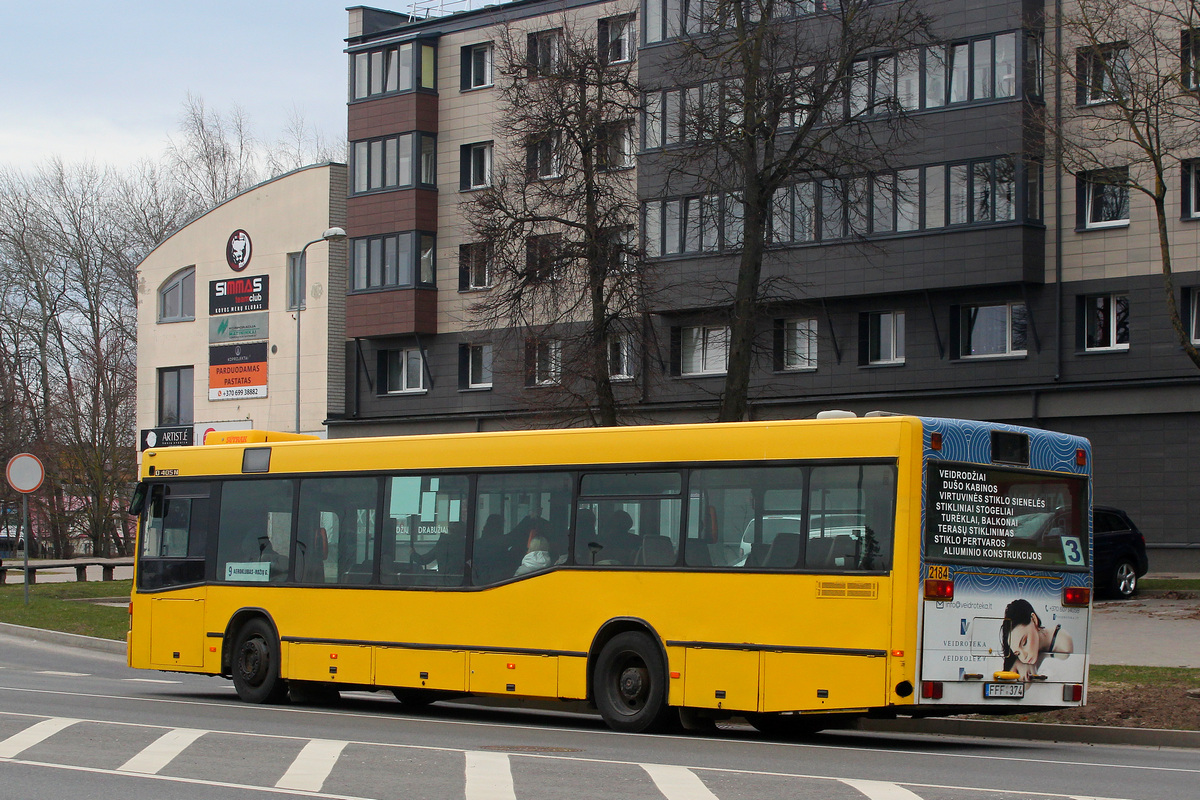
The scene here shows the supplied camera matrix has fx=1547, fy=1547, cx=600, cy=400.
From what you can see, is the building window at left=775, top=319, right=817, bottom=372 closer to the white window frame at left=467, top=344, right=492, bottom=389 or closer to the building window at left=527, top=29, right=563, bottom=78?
the building window at left=527, top=29, right=563, bottom=78

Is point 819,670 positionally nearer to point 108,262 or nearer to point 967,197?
point 967,197

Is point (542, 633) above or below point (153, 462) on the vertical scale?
below

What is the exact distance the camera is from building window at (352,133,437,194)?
47.4m

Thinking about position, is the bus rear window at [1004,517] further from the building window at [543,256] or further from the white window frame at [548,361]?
the white window frame at [548,361]

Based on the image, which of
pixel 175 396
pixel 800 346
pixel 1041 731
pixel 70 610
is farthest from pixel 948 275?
pixel 175 396

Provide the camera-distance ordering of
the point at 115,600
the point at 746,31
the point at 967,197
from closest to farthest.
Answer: the point at 746,31
the point at 115,600
the point at 967,197

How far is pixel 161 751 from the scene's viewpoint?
36.9 ft

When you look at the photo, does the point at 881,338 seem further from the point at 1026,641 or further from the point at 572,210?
the point at 1026,641

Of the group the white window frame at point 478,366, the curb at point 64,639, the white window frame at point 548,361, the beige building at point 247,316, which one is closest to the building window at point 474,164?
the white window frame at point 478,366

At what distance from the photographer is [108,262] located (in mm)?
68438

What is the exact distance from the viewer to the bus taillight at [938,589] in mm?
11922

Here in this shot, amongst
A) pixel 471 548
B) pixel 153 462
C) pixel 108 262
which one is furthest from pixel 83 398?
pixel 471 548

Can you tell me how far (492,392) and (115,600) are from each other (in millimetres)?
15940

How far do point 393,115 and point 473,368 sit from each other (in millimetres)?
8228
